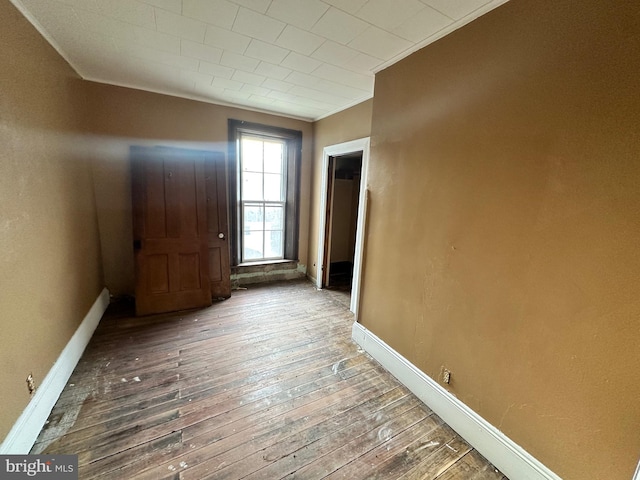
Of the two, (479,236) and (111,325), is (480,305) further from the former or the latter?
(111,325)

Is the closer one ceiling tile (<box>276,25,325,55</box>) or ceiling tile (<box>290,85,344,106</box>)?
ceiling tile (<box>276,25,325,55</box>)

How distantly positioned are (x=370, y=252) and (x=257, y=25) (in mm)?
1953

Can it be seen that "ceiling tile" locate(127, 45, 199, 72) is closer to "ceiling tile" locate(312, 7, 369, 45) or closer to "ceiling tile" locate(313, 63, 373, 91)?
"ceiling tile" locate(313, 63, 373, 91)

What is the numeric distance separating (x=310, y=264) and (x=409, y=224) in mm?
2579

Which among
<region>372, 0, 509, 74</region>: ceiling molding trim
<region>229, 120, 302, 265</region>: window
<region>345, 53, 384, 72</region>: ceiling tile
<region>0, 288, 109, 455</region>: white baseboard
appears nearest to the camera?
<region>0, 288, 109, 455</region>: white baseboard

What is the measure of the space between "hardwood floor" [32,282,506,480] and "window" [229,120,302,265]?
163cm

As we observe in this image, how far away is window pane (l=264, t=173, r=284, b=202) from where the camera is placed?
400cm

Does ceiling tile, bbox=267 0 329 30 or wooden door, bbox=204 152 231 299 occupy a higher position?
ceiling tile, bbox=267 0 329 30

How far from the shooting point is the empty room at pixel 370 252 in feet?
3.71

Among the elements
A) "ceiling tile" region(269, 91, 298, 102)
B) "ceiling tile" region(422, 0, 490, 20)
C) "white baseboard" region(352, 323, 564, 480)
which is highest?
"ceiling tile" region(269, 91, 298, 102)

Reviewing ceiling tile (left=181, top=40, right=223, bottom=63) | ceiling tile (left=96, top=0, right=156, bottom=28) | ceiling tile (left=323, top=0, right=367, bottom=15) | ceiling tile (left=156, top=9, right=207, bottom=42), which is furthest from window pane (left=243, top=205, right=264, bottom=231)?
ceiling tile (left=323, top=0, right=367, bottom=15)

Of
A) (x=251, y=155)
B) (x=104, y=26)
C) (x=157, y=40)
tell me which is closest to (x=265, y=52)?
(x=157, y=40)

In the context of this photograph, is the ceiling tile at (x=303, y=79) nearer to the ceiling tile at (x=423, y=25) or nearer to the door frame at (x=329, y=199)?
the door frame at (x=329, y=199)

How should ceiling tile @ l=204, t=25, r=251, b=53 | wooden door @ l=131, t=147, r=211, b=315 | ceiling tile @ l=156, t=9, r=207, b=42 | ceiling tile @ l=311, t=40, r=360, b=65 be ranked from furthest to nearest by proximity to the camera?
wooden door @ l=131, t=147, r=211, b=315
ceiling tile @ l=311, t=40, r=360, b=65
ceiling tile @ l=204, t=25, r=251, b=53
ceiling tile @ l=156, t=9, r=207, b=42
